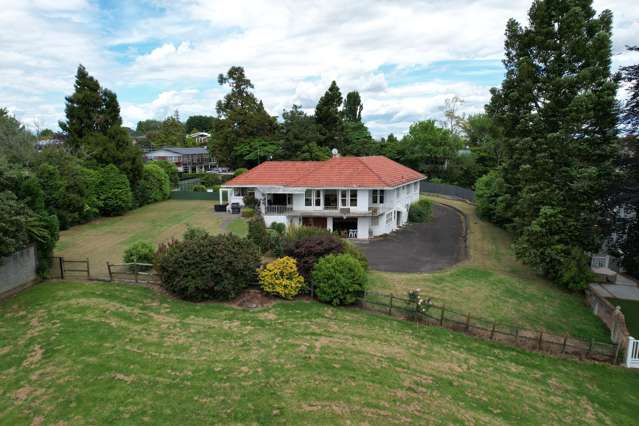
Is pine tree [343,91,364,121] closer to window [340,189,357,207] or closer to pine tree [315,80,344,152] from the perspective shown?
pine tree [315,80,344,152]

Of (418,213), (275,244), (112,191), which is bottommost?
(275,244)

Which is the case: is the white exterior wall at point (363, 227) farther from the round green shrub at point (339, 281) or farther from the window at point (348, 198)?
the round green shrub at point (339, 281)

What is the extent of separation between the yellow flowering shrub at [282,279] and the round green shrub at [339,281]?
897mm

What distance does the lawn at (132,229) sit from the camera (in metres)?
24.1

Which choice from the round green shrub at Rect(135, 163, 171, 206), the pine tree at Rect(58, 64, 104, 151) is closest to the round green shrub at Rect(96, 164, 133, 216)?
the pine tree at Rect(58, 64, 104, 151)

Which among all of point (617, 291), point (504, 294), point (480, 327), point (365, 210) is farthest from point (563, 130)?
point (365, 210)

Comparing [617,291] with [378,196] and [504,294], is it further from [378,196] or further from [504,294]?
[378,196]

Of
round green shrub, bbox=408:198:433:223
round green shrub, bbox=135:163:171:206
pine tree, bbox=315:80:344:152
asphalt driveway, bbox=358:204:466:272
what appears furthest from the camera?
pine tree, bbox=315:80:344:152

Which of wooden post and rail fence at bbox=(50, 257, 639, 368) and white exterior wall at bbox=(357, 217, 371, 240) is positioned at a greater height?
white exterior wall at bbox=(357, 217, 371, 240)

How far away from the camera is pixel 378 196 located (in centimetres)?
3184

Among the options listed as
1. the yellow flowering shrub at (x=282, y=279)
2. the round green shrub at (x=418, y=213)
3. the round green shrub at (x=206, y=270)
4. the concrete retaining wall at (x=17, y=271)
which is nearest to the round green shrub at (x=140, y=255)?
the round green shrub at (x=206, y=270)

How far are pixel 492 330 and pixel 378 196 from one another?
17.7 metres

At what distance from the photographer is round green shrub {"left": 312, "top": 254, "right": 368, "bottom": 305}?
17.3 m

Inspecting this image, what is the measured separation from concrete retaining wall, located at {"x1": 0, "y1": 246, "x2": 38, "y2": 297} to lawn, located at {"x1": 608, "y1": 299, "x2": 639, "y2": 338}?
2644 cm
